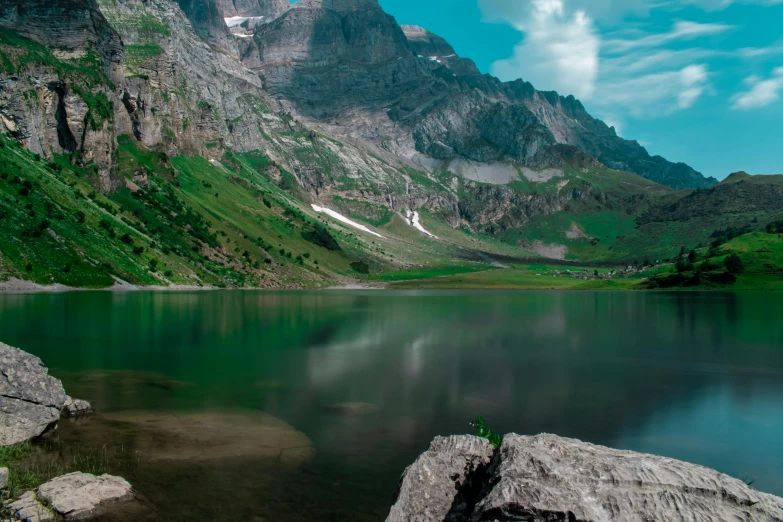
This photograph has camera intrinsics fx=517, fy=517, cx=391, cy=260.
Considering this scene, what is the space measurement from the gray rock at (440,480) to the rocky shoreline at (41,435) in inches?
282

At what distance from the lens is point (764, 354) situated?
3856cm

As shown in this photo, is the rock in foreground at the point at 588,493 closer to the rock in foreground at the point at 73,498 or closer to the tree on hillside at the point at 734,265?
the rock in foreground at the point at 73,498

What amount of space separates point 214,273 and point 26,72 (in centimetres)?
5965

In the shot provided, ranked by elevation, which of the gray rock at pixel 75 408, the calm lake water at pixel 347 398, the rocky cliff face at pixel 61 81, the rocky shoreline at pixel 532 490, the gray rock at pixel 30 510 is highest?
the rocky cliff face at pixel 61 81

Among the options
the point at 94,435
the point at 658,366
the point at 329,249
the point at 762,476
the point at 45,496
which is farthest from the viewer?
the point at 329,249

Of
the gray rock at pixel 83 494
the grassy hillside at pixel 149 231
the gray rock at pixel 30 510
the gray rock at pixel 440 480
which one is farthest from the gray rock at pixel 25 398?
the grassy hillside at pixel 149 231

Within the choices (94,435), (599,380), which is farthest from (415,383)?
(94,435)

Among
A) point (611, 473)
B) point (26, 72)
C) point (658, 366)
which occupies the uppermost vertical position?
point (26, 72)

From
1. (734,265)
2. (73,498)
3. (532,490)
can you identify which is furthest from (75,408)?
(734,265)

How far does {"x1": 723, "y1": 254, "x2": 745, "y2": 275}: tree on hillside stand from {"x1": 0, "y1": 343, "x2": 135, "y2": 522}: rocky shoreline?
162 m

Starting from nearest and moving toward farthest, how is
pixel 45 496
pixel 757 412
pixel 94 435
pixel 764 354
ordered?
pixel 45 496, pixel 94 435, pixel 757 412, pixel 764 354

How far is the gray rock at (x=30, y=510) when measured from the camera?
10.9 meters

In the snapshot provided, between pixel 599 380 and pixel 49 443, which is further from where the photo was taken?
pixel 599 380

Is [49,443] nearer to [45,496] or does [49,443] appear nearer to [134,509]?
[45,496]
